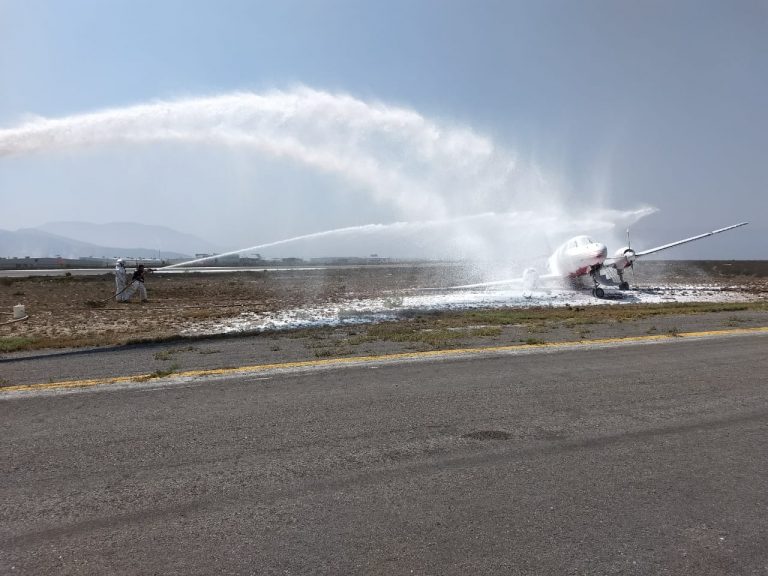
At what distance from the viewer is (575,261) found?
96.8 ft

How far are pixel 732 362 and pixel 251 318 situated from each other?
14.5 metres

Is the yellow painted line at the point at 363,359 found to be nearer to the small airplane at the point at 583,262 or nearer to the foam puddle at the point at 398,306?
the foam puddle at the point at 398,306

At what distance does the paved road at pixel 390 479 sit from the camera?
10.8 ft

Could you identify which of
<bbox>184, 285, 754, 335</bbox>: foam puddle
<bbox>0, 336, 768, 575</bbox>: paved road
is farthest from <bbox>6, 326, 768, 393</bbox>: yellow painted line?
<bbox>184, 285, 754, 335</bbox>: foam puddle

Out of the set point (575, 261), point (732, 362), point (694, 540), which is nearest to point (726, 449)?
point (694, 540)

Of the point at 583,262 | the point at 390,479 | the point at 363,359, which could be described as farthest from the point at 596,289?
the point at 390,479

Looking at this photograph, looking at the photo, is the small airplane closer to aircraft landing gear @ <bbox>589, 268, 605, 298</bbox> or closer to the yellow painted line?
aircraft landing gear @ <bbox>589, 268, 605, 298</bbox>

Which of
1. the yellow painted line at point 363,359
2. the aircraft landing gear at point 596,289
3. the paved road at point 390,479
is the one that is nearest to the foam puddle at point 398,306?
the aircraft landing gear at point 596,289

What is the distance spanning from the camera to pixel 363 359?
9422 millimetres

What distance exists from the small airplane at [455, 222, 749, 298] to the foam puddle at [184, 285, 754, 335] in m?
1.03

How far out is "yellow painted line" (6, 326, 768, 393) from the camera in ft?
25.5

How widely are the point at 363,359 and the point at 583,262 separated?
75.5ft

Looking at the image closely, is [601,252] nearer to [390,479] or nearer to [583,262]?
[583,262]

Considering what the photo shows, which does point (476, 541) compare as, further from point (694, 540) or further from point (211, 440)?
point (211, 440)
